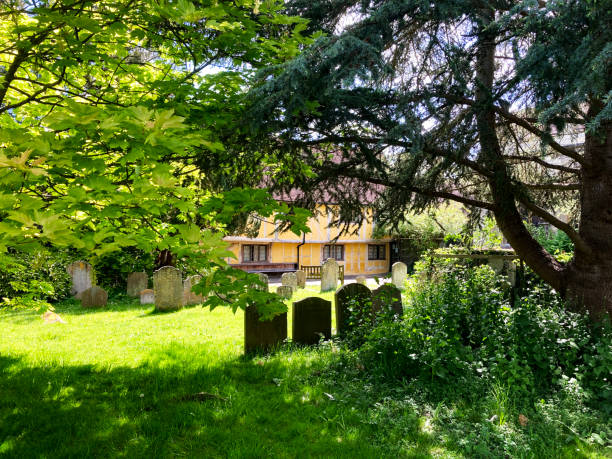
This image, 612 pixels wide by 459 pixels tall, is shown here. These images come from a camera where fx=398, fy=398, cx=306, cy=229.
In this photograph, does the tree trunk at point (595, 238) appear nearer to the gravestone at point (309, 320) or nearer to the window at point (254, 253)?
the gravestone at point (309, 320)

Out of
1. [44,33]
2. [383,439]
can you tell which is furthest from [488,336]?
[44,33]

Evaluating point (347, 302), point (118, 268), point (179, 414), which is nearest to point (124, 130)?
point (179, 414)

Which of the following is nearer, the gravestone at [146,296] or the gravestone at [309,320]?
the gravestone at [309,320]

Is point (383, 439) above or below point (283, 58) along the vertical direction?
below

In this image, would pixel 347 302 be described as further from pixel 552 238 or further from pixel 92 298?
pixel 552 238

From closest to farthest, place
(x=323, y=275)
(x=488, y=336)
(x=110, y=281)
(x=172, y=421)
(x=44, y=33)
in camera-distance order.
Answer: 1. (x=44, y=33)
2. (x=172, y=421)
3. (x=488, y=336)
4. (x=110, y=281)
5. (x=323, y=275)

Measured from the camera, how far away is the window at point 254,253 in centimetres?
2766

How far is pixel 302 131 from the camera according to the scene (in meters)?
4.88

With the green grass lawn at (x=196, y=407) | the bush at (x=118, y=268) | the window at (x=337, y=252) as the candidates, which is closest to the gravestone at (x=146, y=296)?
the bush at (x=118, y=268)

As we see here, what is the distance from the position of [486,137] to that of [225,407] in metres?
4.12

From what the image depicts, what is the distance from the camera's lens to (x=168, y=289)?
10.4 metres

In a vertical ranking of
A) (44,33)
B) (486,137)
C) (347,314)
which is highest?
(44,33)

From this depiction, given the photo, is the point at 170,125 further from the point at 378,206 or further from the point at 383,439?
the point at 378,206

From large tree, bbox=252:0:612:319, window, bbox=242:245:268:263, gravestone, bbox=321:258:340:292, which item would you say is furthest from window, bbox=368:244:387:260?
large tree, bbox=252:0:612:319
